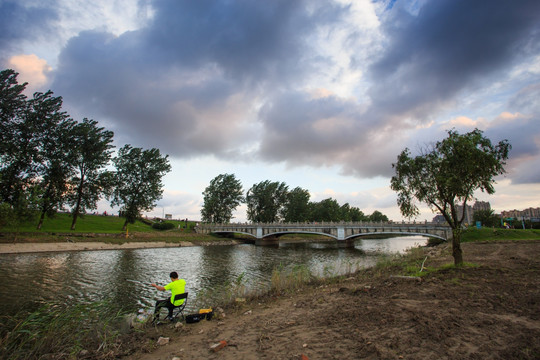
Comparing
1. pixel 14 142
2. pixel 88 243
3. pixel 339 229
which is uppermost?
pixel 14 142

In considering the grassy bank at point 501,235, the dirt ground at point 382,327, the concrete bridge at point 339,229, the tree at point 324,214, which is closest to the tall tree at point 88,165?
the concrete bridge at point 339,229

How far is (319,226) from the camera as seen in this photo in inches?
2534

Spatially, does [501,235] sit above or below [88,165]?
below

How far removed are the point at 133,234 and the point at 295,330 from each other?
55.3 meters

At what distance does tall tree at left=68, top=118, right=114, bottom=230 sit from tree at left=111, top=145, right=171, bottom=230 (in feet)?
17.8

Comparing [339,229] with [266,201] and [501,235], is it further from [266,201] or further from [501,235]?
[266,201]

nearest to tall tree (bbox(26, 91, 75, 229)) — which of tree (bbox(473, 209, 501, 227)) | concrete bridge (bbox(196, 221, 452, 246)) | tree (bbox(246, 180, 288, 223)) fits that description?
concrete bridge (bbox(196, 221, 452, 246))

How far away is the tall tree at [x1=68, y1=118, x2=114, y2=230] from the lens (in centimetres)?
4816

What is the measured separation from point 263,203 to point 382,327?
96715 mm

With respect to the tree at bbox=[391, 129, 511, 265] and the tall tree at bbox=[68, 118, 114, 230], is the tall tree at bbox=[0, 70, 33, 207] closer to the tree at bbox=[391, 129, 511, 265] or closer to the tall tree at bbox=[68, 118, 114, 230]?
the tall tree at bbox=[68, 118, 114, 230]

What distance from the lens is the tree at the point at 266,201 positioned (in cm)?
10288

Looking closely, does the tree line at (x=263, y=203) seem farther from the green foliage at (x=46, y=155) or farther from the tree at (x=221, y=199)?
the green foliage at (x=46, y=155)

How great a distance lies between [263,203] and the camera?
103m

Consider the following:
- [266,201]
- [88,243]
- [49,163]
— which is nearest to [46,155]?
[49,163]
